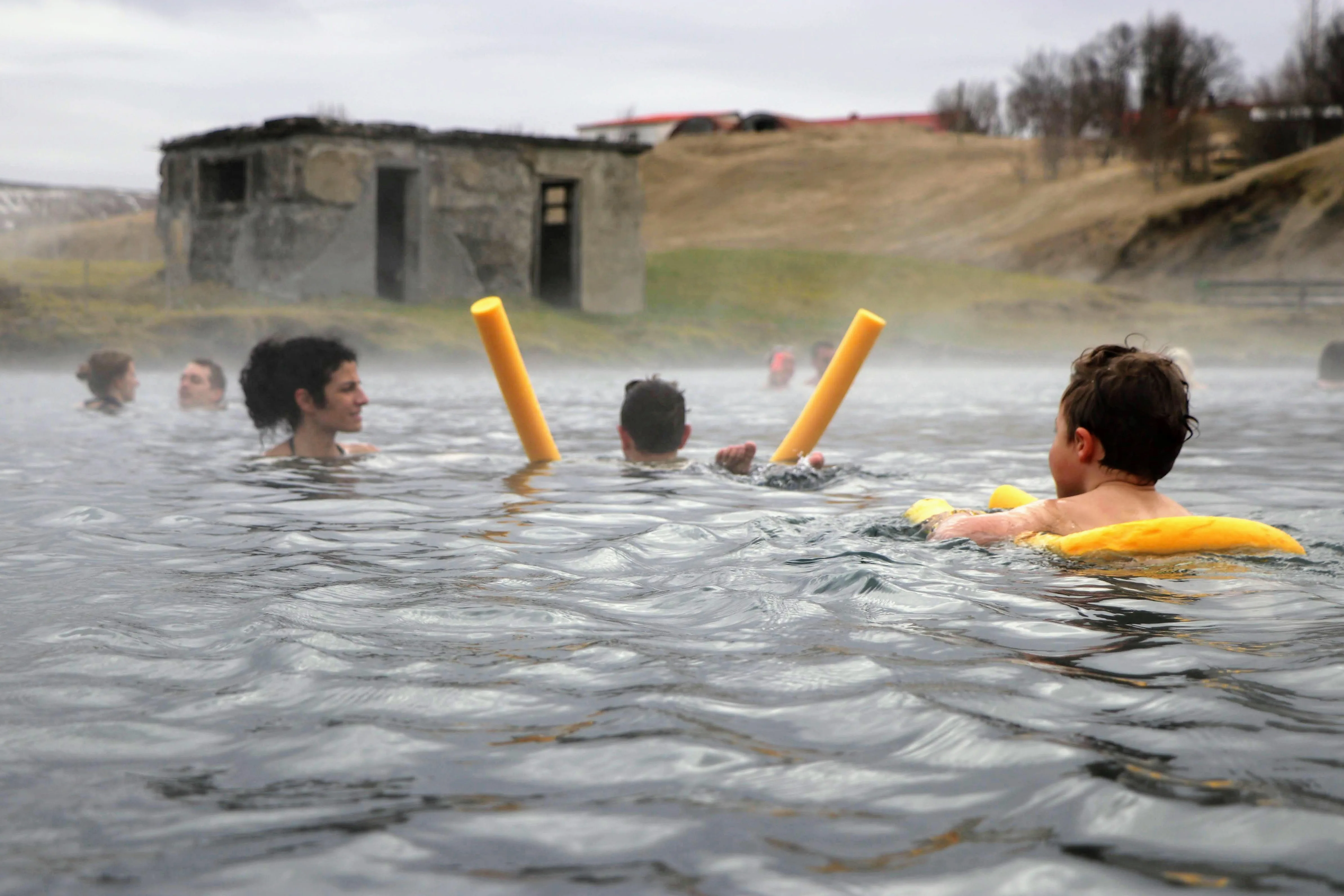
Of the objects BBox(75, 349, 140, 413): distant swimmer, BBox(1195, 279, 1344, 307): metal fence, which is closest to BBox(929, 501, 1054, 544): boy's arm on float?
BBox(75, 349, 140, 413): distant swimmer

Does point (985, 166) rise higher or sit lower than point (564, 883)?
higher

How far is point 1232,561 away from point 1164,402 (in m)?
0.56

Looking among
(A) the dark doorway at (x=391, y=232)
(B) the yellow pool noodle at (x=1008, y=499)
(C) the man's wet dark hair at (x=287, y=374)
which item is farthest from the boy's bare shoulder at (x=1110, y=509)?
(A) the dark doorway at (x=391, y=232)

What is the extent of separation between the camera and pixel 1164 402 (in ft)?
14.2

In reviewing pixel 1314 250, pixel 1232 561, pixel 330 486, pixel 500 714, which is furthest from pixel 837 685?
pixel 1314 250

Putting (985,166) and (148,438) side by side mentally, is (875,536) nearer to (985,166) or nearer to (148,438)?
(148,438)

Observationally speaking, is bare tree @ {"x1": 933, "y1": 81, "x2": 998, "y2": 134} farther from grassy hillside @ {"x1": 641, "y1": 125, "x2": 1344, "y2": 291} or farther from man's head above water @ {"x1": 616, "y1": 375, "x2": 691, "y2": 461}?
man's head above water @ {"x1": 616, "y1": 375, "x2": 691, "y2": 461}

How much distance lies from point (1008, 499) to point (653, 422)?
2.57 metres

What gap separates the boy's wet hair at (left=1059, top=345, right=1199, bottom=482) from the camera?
432cm

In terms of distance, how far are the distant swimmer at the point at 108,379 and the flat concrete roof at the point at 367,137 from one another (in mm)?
10633

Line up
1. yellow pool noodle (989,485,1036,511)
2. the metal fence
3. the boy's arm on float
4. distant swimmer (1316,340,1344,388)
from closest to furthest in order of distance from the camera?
the boy's arm on float
yellow pool noodle (989,485,1036,511)
distant swimmer (1316,340,1344,388)
the metal fence

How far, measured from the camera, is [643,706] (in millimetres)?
2783

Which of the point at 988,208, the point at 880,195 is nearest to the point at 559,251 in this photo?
the point at 988,208

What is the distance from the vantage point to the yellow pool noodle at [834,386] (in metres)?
6.66
